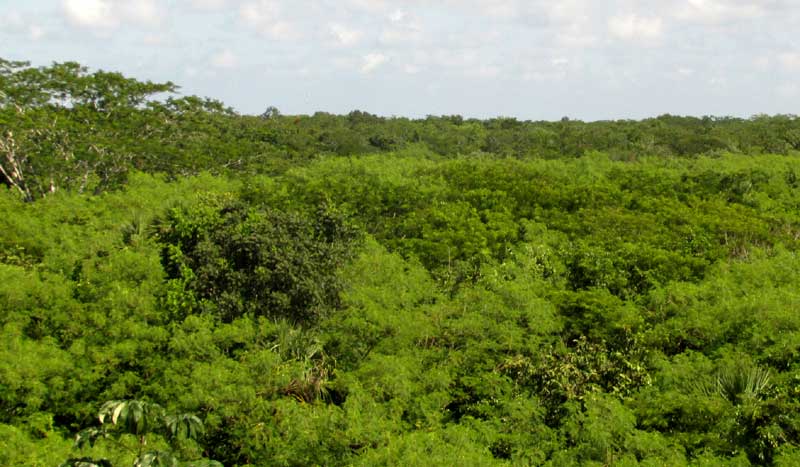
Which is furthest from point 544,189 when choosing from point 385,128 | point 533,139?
point 385,128

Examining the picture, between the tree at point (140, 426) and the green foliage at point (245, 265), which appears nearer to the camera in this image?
the tree at point (140, 426)

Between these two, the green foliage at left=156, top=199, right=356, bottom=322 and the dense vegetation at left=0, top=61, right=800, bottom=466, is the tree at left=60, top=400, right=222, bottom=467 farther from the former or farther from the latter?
the green foliage at left=156, top=199, right=356, bottom=322

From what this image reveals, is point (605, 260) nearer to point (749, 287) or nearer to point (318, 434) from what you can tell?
point (749, 287)

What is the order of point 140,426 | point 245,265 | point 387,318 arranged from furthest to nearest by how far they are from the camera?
1. point 245,265
2. point 387,318
3. point 140,426

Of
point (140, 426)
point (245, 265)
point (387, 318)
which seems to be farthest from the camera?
point (245, 265)

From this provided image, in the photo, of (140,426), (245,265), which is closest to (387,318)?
(245,265)

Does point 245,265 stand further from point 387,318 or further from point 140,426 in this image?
point 140,426

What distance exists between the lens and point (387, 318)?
2062cm

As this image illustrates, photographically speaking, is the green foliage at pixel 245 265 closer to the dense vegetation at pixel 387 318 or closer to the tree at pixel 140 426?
the dense vegetation at pixel 387 318

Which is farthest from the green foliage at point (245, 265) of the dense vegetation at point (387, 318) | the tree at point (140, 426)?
the tree at point (140, 426)

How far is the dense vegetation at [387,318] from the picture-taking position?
15.6m

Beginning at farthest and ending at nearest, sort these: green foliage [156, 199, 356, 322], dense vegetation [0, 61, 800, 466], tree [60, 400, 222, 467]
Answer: green foliage [156, 199, 356, 322] → dense vegetation [0, 61, 800, 466] → tree [60, 400, 222, 467]

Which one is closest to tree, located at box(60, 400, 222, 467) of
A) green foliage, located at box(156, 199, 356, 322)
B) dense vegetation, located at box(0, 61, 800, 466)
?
dense vegetation, located at box(0, 61, 800, 466)

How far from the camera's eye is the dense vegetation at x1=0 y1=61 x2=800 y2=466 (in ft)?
51.3
